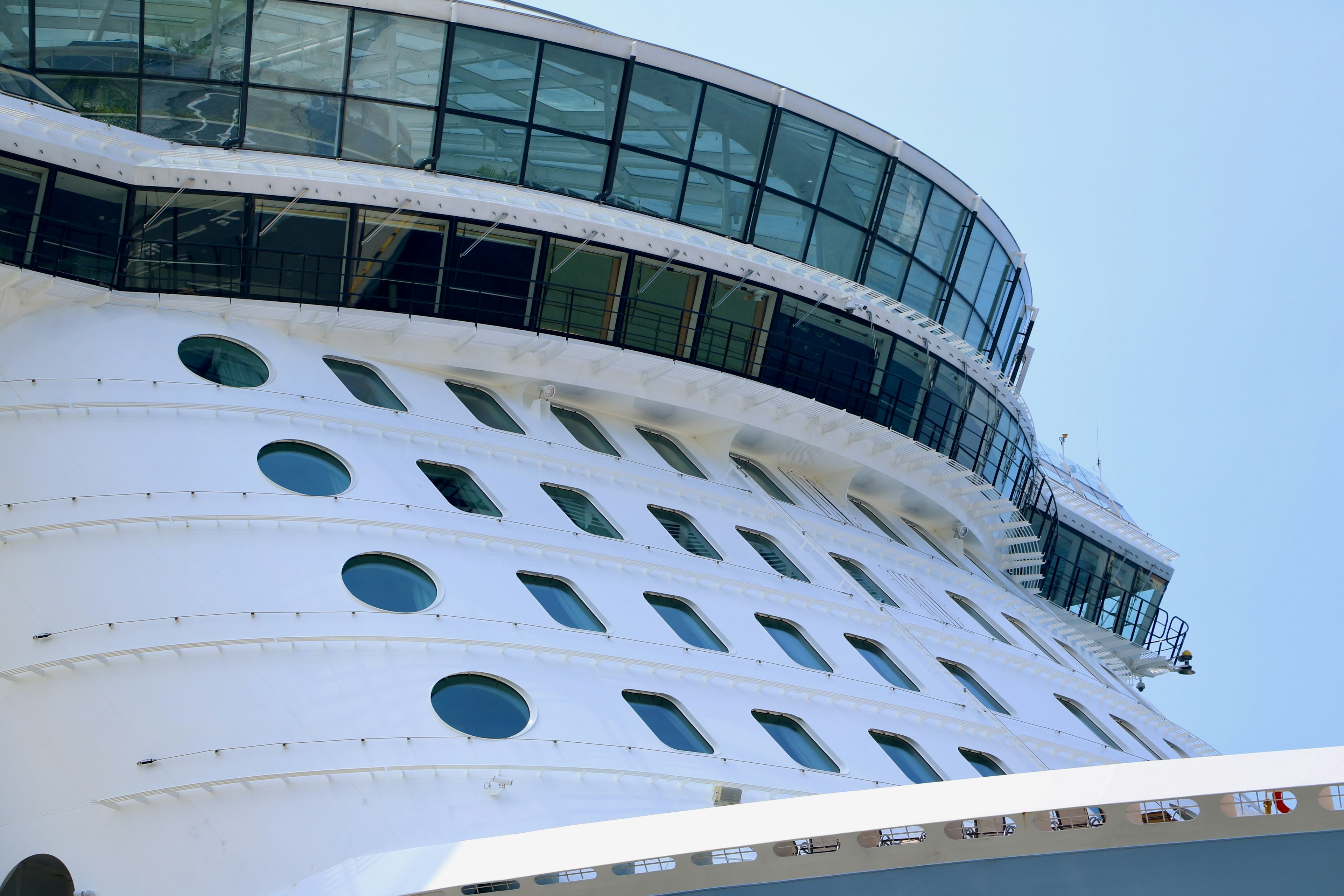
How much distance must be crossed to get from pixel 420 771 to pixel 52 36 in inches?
441

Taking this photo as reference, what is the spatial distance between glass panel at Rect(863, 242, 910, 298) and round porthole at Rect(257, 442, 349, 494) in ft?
31.2

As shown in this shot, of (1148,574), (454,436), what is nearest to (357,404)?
(454,436)

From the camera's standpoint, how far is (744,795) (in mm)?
12914

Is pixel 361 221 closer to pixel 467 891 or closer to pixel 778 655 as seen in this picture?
pixel 778 655

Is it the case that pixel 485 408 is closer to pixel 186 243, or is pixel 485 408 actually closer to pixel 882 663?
pixel 186 243

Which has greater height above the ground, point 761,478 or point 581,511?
point 761,478

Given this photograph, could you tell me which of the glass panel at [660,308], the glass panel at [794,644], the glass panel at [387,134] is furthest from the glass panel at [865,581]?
the glass panel at [387,134]

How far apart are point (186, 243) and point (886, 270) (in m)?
10.2

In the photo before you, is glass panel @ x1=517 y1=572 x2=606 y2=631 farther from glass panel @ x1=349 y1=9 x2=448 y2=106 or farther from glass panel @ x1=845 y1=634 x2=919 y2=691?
glass panel @ x1=349 y1=9 x2=448 y2=106

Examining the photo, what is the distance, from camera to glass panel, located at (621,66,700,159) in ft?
62.9

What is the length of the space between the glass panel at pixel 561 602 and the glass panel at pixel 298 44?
25.0ft

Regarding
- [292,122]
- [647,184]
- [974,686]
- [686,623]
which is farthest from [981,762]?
[292,122]

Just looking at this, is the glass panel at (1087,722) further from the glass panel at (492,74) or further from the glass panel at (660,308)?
the glass panel at (492,74)

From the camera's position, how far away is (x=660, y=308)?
1917 centimetres
